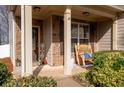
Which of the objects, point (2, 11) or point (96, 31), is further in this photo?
point (2, 11)

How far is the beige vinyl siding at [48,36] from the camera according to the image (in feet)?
35.5

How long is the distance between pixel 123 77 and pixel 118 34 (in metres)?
6.16

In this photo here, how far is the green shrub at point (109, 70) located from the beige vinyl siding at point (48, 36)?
5.06 meters

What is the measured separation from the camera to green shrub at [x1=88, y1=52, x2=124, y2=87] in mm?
5504

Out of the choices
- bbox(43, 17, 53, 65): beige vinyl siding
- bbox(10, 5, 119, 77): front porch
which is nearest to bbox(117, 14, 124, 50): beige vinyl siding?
bbox(10, 5, 119, 77): front porch

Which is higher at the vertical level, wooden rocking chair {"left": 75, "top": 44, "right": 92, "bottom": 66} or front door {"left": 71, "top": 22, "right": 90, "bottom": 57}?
front door {"left": 71, "top": 22, "right": 90, "bottom": 57}

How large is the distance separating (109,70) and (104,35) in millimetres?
7141

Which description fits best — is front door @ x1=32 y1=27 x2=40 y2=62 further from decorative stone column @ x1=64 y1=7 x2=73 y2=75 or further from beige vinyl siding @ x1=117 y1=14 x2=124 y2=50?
beige vinyl siding @ x1=117 y1=14 x2=124 y2=50

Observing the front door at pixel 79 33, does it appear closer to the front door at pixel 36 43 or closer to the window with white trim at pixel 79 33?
the window with white trim at pixel 79 33

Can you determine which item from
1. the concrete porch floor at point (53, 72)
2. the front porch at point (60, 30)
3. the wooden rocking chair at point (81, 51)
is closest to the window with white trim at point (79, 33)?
the front porch at point (60, 30)

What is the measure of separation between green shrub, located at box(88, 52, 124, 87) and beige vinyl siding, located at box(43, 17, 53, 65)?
199 inches

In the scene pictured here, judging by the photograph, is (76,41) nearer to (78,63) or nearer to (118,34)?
(78,63)
